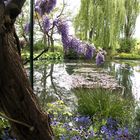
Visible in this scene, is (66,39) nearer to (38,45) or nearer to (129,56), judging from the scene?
(38,45)

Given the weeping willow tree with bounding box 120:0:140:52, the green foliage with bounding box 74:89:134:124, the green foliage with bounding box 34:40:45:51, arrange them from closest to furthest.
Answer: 1. the green foliage with bounding box 74:89:134:124
2. the green foliage with bounding box 34:40:45:51
3. the weeping willow tree with bounding box 120:0:140:52

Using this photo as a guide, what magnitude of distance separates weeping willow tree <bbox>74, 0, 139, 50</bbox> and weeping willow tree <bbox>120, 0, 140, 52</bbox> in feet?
10.4

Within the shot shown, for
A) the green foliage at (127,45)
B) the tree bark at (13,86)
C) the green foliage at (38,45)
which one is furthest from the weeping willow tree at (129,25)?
the tree bark at (13,86)

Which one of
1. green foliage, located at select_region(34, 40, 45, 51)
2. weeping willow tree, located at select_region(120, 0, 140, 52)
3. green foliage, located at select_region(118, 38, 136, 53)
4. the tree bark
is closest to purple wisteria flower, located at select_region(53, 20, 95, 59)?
the tree bark

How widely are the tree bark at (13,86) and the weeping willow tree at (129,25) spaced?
17.5 meters

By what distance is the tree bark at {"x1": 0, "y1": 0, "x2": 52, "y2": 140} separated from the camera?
1.12 metres

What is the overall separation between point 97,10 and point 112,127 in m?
12.3

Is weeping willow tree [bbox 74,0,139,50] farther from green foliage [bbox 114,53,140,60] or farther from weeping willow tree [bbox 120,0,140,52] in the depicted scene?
green foliage [bbox 114,53,140,60]

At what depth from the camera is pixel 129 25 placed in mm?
19359

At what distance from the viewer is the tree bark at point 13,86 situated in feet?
3.67

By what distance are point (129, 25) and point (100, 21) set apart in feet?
16.7

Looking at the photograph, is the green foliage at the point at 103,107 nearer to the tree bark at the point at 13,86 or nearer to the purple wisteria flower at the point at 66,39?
the purple wisteria flower at the point at 66,39

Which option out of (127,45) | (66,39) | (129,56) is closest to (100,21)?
(129,56)

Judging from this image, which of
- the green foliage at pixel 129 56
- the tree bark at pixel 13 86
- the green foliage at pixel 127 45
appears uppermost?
the tree bark at pixel 13 86
